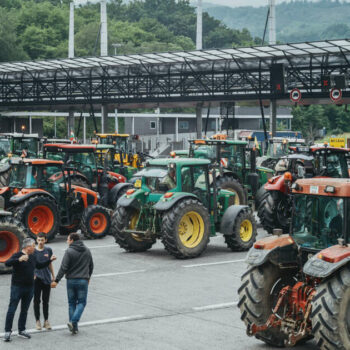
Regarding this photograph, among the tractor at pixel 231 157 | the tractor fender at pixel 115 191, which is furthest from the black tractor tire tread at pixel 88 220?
the tractor at pixel 231 157

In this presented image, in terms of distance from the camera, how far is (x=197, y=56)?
44438mm

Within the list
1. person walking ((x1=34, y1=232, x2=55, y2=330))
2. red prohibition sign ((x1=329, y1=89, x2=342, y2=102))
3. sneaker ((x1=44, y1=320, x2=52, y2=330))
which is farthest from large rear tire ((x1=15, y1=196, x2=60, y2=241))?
red prohibition sign ((x1=329, y1=89, x2=342, y2=102))

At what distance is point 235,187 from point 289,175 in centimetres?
551

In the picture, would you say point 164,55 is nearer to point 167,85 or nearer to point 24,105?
point 167,85

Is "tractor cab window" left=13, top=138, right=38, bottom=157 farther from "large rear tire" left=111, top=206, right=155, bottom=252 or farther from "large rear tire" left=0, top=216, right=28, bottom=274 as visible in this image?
"large rear tire" left=0, top=216, right=28, bottom=274

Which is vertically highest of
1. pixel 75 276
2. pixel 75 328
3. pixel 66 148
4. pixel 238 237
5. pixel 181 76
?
pixel 181 76

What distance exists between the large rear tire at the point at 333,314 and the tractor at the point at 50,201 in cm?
1225

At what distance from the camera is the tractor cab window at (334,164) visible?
2184 cm

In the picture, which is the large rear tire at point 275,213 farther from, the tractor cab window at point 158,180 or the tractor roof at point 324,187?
the tractor roof at point 324,187

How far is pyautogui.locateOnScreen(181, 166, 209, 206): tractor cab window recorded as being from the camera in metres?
18.5

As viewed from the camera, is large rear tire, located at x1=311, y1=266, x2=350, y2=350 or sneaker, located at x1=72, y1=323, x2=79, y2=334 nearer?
large rear tire, located at x1=311, y1=266, x2=350, y2=350

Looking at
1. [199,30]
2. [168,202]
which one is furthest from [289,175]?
[199,30]

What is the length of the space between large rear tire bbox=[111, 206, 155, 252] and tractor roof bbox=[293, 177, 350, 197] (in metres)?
9.10

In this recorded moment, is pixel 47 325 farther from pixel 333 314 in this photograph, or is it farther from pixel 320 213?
pixel 333 314
